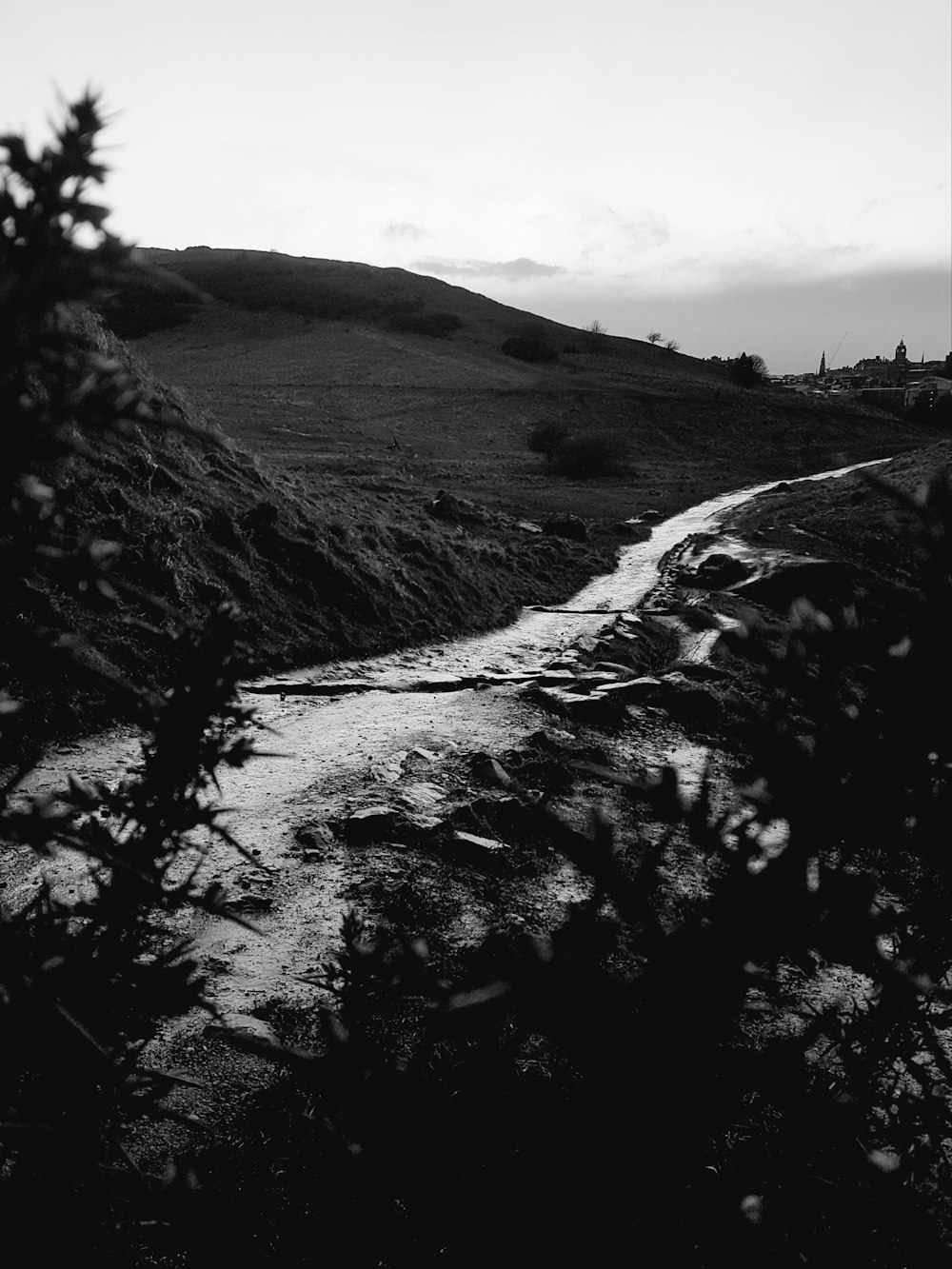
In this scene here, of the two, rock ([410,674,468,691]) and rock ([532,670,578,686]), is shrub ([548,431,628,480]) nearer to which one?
rock ([532,670,578,686])

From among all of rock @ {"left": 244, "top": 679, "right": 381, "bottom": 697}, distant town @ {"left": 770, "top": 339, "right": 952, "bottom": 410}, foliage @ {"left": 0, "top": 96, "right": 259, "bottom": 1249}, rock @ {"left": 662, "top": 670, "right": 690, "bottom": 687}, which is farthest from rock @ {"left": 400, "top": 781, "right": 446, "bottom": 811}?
distant town @ {"left": 770, "top": 339, "right": 952, "bottom": 410}

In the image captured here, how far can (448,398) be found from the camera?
258ft

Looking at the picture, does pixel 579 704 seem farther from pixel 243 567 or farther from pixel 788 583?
pixel 788 583

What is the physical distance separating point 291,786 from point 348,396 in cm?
6914

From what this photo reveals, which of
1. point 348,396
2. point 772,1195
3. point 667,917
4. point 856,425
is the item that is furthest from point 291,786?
point 856,425

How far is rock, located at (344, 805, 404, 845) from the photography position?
Result: 916cm

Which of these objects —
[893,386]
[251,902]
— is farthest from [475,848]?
[893,386]

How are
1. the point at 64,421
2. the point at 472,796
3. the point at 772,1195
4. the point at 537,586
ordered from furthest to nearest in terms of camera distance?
1. the point at 537,586
2. the point at 472,796
3. the point at 772,1195
4. the point at 64,421

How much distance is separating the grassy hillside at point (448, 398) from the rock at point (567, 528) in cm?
566

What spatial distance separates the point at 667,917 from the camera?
8.38ft

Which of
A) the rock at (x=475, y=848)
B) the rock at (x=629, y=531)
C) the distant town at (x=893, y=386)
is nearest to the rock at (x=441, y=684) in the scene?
the rock at (x=475, y=848)

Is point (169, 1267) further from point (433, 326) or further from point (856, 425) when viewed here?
point (433, 326)

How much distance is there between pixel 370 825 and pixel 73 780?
20.6 ft

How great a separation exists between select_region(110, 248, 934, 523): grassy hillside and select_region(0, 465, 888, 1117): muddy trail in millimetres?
22222
